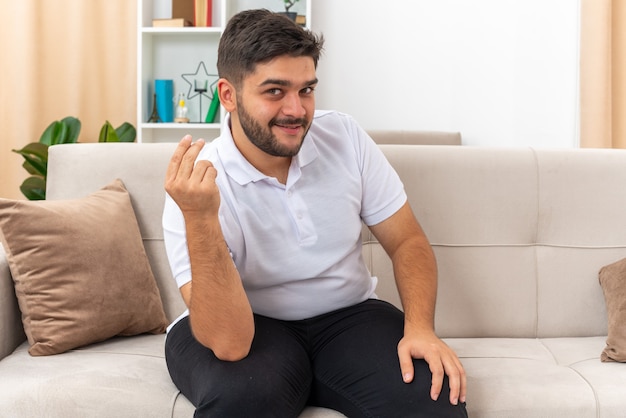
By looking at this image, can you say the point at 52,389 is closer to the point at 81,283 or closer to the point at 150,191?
the point at 81,283

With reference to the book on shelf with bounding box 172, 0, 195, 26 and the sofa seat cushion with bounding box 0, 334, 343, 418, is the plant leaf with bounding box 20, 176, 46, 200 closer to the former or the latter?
the book on shelf with bounding box 172, 0, 195, 26

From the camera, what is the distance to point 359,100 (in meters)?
4.07

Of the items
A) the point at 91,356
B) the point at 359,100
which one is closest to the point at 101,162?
the point at 91,356

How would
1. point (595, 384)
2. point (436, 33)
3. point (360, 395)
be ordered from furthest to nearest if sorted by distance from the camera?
point (436, 33)
point (595, 384)
point (360, 395)

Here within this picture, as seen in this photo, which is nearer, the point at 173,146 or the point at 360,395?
the point at 360,395

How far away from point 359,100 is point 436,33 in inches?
19.9

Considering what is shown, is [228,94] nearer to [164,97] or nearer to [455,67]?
[164,97]

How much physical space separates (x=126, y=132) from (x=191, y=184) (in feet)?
8.28

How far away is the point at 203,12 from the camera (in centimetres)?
387

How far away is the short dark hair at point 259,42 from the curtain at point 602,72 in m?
2.30

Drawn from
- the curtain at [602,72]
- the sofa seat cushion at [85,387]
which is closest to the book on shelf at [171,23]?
the curtain at [602,72]

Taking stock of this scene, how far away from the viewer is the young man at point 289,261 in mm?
1438

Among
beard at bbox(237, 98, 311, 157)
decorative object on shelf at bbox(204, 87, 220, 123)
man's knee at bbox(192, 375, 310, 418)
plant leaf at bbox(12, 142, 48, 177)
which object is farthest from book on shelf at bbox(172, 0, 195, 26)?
man's knee at bbox(192, 375, 310, 418)

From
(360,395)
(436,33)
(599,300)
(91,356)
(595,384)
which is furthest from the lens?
(436,33)
